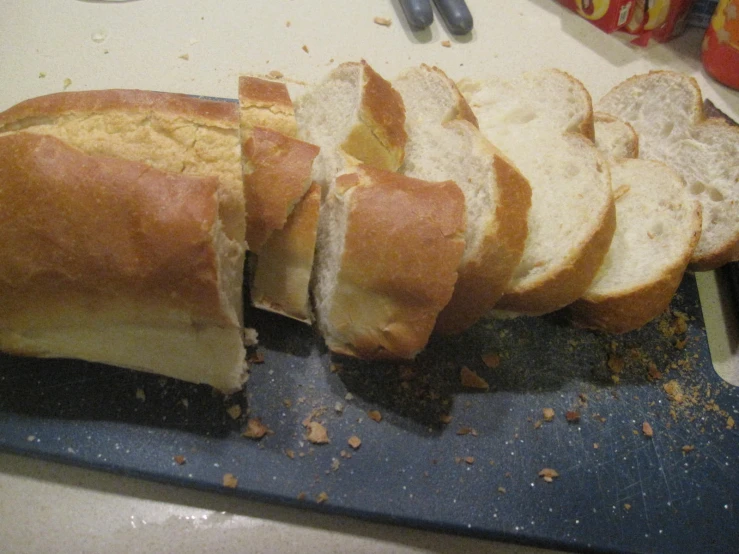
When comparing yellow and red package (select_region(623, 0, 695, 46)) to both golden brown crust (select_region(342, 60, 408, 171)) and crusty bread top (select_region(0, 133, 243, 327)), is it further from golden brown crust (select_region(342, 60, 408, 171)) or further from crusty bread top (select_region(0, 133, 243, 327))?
crusty bread top (select_region(0, 133, 243, 327))

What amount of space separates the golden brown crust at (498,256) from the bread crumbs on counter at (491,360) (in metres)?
0.15

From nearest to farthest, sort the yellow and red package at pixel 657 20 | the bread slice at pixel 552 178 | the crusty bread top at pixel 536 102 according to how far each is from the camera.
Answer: the bread slice at pixel 552 178
the crusty bread top at pixel 536 102
the yellow and red package at pixel 657 20

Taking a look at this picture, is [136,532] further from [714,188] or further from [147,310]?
[714,188]

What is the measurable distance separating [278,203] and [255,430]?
596mm

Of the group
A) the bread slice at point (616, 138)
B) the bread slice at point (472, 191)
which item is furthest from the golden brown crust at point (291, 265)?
the bread slice at point (616, 138)

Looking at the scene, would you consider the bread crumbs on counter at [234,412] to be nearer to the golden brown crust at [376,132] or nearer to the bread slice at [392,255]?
the bread slice at [392,255]

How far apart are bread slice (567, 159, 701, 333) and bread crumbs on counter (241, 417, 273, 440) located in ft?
3.15

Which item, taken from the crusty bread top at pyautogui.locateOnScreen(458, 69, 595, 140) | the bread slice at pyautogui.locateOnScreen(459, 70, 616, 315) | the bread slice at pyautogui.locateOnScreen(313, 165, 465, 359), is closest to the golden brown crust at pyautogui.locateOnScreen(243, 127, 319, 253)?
the bread slice at pyautogui.locateOnScreen(313, 165, 465, 359)

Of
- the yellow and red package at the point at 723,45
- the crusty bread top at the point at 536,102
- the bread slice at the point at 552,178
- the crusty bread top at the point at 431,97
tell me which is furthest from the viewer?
the yellow and red package at the point at 723,45

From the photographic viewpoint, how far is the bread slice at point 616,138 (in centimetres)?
194

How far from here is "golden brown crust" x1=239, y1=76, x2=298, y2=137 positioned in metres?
1.52

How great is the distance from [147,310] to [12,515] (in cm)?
65

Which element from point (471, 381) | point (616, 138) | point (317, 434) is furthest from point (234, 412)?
point (616, 138)

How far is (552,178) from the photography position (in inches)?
68.8
